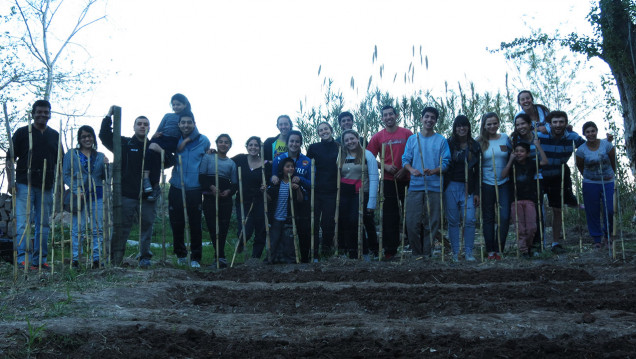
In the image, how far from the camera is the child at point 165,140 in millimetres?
6176

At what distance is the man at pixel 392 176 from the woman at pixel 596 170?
1864 millimetres

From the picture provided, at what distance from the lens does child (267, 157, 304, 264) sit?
6449mm

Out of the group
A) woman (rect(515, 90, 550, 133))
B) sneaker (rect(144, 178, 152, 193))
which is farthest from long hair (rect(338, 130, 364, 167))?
sneaker (rect(144, 178, 152, 193))

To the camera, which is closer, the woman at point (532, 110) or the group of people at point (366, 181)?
the group of people at point (366, 181)

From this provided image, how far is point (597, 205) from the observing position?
637 centimetres

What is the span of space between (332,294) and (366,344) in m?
1.49

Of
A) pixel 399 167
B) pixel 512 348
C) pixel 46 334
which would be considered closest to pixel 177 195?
pixel 399 167

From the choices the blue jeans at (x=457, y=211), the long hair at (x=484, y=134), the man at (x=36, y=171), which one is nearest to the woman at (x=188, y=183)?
the man at (x=36, y=171)

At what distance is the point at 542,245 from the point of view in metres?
6.34

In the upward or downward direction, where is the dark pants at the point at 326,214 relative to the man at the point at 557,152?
downward

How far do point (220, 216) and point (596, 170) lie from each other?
161 inches

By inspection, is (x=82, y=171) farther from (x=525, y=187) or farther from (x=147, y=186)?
(x=525, y=187)

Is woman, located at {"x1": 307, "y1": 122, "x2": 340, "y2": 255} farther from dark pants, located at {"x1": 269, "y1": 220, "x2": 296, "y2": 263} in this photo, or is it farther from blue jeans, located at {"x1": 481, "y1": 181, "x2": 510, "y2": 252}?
blue jeans, located at {"x1": 481, "y1": 181, "x2": 510, "y2": 252}

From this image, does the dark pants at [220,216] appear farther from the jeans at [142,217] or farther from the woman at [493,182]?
the woman at [493,182]
